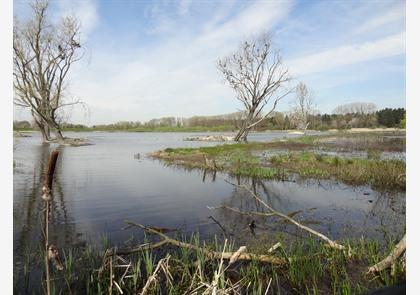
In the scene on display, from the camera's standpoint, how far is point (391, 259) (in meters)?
4.05

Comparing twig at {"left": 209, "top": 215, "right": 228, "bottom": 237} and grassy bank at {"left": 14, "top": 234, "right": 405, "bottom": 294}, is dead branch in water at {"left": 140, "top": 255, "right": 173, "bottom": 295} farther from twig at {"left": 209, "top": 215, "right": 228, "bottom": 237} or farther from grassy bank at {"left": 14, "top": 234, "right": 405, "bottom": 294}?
twig at {"left": 209, "top": 215, "right": 228, "bottom": 237}

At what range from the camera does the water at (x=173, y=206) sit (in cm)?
730

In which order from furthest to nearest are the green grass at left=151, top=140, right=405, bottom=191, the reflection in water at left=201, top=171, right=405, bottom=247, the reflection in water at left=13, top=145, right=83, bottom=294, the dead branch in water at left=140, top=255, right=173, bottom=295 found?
the green grass at left=151, top=140, right=405, bottom=191 < the reflection in water at left=201, top=171, right=405, bottom=247 < the reflection in water at left=13, top=145, right=83, bottom=294 < the dead branch in water at left=140, top=255, right=173, bottom=295

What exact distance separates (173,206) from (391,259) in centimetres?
687

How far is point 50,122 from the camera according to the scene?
127 feet

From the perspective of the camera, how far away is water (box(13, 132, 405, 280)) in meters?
7.30

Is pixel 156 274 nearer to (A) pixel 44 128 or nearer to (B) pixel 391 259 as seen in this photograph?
(B) pixel 391 259

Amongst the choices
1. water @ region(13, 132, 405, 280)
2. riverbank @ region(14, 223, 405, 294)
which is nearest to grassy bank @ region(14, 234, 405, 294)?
riverbank @ region(14, 223, 405, 294)

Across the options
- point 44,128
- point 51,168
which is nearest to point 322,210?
point 51,168

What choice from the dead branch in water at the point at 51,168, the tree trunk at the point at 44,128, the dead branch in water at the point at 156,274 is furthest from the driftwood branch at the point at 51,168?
the tree trunk at the point at 44,128

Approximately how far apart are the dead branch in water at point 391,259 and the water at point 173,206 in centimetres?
274

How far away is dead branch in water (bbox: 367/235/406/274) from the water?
274 centimetres

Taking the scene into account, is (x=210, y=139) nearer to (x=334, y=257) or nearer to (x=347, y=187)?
(x=347, y=187)
